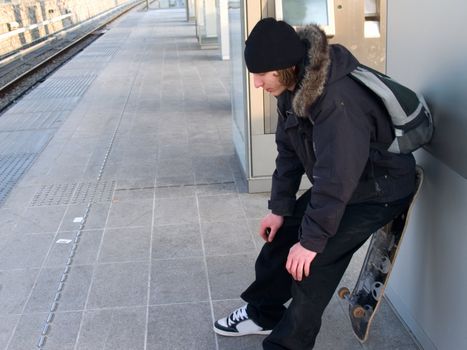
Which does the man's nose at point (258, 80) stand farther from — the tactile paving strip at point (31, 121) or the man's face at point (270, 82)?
the tactile paving strip at point (31, 121)

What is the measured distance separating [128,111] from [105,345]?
5.80 meters

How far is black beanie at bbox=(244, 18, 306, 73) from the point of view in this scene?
2.05m

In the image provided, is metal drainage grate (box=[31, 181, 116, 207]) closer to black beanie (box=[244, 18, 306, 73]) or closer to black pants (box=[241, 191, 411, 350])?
black pants (box=[241, 191, 411, 350])

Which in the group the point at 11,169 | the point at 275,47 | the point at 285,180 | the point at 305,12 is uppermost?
the point at 305,12

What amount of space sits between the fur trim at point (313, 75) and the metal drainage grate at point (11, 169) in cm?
374

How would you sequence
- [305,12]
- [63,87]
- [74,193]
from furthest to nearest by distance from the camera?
[63,87] < [74,193] < [305,12]

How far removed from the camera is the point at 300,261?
218cm

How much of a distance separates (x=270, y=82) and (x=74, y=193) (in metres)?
3.40

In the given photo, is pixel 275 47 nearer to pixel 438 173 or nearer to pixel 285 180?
pixel 285 180

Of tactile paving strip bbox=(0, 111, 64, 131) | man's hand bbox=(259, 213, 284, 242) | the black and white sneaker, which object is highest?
man's hand bbox=(259, 213, 284, 242)

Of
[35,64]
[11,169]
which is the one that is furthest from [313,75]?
[35,64]

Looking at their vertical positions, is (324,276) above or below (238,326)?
above

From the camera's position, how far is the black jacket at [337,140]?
202cm

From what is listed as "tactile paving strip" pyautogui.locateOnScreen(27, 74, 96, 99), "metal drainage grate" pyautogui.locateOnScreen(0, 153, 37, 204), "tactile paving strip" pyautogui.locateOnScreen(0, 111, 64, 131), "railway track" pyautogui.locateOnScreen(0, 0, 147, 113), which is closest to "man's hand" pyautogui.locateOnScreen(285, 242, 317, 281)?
"metal drainage grate" pyautogui.locateOnScreen(0, 153, 37, 204)
